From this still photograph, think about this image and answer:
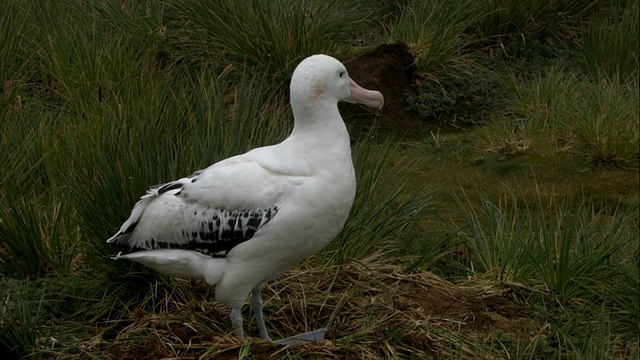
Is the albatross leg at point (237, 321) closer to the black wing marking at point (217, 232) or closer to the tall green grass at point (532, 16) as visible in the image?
the black wing marking at point (217, 232)

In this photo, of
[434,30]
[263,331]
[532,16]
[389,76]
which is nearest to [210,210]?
[263,331]

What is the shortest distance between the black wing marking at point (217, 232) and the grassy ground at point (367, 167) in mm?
392

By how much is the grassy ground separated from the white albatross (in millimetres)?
334

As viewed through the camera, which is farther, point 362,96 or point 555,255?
point 555,255

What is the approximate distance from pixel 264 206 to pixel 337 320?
0.96 m

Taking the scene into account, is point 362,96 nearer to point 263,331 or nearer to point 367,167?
point 263,331

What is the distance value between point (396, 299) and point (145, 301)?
1173 mm

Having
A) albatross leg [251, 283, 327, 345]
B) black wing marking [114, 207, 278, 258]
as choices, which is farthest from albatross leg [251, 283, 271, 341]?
black wing marking [114, 207, 278, 258]

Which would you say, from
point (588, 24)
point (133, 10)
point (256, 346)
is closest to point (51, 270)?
point (256, 346)

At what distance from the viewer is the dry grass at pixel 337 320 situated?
4.51m

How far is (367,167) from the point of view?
6.30m

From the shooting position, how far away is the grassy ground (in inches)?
193

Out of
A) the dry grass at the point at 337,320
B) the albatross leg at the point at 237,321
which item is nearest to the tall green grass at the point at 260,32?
the dry grass at the point at 337,320

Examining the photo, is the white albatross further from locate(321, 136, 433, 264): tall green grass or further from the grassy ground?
locate(321, 136, 433, 264): tall green grass
